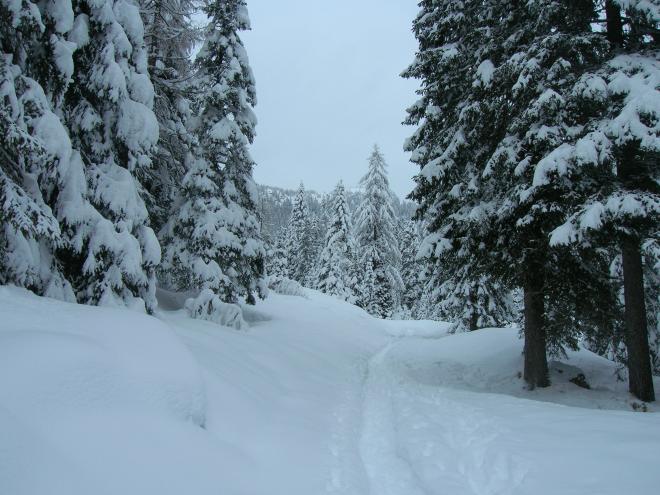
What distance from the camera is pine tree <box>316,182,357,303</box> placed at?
130 feet

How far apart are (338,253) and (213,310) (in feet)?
90.4

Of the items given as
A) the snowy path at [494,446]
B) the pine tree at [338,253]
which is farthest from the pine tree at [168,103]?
the pine tree at [338,253]

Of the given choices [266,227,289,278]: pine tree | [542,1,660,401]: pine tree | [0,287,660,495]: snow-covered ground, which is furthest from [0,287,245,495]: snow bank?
[266,227,289,278]: pine tree

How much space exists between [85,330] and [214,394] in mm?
1880

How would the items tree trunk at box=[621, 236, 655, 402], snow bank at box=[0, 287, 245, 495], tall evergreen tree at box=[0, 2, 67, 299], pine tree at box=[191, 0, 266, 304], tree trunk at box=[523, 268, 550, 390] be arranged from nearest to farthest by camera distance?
snow bank at box=[0, 287, 245, 495] < tall evergreen tree at box=[0, 2, 67, 299] < tree trunk at box=[621, 236, 655, 402] < tree trunk at box=[523, 268, 550, 390] < pine tree at box=[191, 0, 266, 304]

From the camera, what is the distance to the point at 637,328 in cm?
888

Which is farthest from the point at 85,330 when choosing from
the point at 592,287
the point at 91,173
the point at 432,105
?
the point at 432,105

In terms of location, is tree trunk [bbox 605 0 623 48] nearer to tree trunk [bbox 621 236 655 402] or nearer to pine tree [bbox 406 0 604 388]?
pine tree [bbox 406 0 604 388]

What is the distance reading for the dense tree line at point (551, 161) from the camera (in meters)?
8.07

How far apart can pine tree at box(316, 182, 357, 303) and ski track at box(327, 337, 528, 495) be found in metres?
29.3

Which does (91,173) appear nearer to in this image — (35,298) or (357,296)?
(35,298)

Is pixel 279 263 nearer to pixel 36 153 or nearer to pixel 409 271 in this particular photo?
pixel 409 271

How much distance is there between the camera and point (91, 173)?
342 inches

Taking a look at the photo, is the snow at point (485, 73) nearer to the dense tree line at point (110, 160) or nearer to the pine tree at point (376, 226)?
the dense tree line at point (110, 160)
